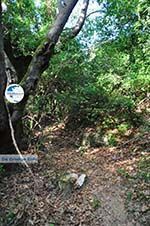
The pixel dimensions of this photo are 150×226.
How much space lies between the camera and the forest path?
4340mm

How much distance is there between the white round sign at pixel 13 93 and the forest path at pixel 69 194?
1305mm

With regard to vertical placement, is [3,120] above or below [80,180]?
above

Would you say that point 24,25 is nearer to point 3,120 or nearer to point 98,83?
point 98,83

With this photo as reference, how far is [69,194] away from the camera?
478 cm

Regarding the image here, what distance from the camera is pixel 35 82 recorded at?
527 cm

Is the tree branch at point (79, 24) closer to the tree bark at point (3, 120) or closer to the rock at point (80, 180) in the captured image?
the tree bark at point (3, 120)

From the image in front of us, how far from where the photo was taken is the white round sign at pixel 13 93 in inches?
181

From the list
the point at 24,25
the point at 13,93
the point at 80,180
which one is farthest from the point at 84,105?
the point at 13,93

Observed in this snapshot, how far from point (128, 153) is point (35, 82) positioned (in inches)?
81.0

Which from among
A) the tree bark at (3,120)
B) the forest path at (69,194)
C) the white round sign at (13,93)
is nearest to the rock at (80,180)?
the forest path at (69,194)

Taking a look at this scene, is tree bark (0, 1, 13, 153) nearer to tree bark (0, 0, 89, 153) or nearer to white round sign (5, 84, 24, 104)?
tree bark (0, 0, 89, 153)

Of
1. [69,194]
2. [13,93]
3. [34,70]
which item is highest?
[34,70]

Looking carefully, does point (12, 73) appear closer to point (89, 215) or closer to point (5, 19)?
point (5, 19)

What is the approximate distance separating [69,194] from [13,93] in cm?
164
